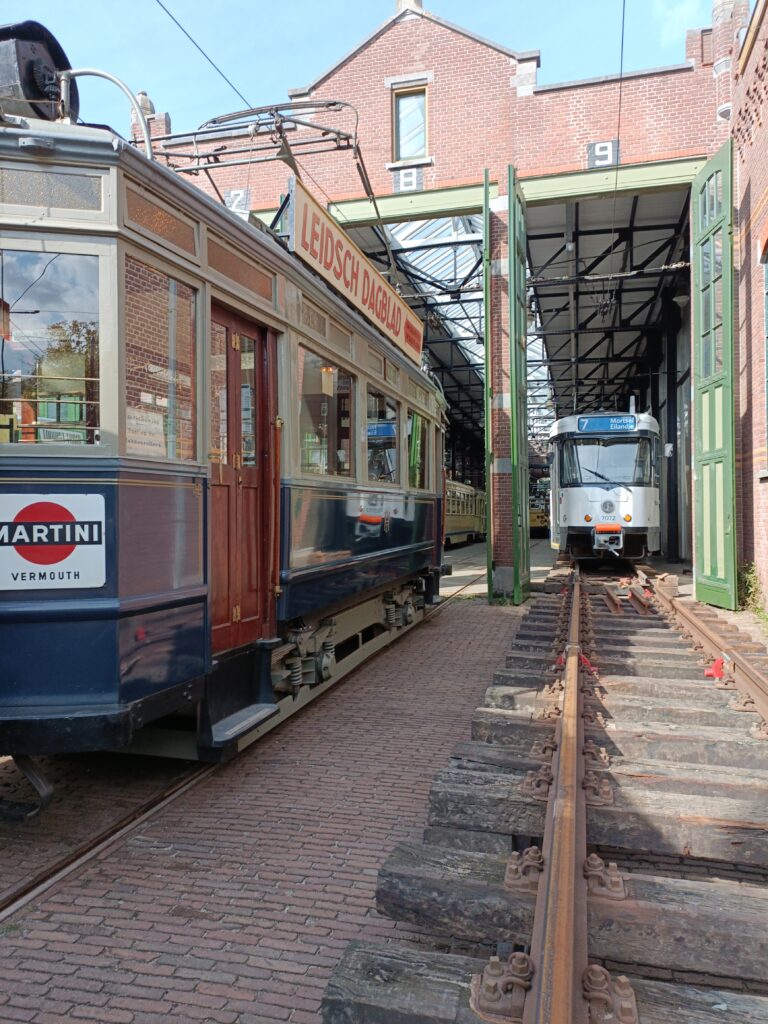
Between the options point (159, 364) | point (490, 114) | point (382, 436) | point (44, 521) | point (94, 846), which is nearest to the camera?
point (44, 521)

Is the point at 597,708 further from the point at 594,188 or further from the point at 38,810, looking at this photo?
the point at 594,188

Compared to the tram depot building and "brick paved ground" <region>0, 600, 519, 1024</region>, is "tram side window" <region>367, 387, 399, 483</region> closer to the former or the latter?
the tram depot building

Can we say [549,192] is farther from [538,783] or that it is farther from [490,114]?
[538,783]

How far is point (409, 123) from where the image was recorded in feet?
45.1

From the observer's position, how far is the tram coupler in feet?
11.4

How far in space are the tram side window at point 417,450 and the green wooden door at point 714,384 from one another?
12.6ft

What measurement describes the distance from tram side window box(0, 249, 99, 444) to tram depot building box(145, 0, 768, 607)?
128 inches

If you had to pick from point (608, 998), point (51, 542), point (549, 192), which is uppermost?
point (549, 192)

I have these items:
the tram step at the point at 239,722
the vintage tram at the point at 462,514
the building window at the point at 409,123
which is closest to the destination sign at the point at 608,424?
the building window at the point at 409,123

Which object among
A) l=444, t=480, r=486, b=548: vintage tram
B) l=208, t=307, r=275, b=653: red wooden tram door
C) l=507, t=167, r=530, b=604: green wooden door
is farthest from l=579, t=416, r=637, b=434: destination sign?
l=208, t=307, r=275, b=653: red wooden tram door

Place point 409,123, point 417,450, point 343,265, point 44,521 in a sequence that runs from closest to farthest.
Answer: point 44,521 → point 343,265 → point 417,450 → point 409,123

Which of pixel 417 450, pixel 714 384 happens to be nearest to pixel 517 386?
pixel 714 384

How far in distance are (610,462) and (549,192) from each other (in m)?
5.16

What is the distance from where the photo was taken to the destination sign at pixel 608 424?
15023 millimetres
